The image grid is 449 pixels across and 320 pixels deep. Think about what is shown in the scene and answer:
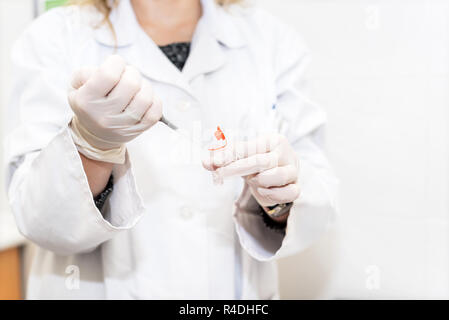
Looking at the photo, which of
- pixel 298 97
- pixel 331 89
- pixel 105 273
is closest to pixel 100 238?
pixel 105 273

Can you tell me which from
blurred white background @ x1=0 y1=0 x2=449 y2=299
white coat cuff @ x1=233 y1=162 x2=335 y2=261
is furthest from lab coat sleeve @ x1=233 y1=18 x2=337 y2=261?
blurred white background @ x1=0 y1=0 x2=449 y2=299

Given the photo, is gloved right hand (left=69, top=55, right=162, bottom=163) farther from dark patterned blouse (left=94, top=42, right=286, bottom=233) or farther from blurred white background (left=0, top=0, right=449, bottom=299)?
blurred white background (left=0, top=0, right=449, bottom=299)

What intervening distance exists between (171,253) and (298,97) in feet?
1.09

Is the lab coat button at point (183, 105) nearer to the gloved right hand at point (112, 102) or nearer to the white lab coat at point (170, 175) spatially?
the white lab coat at point (170, 175)

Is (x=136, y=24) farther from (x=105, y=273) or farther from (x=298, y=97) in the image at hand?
(x=105, y=273)

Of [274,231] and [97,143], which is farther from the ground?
[97,143]

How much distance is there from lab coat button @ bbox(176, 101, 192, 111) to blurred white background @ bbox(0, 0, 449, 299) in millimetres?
349

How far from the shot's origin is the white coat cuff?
2.09 ft

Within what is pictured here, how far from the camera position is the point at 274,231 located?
708 mm

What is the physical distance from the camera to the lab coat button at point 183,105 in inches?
25.9

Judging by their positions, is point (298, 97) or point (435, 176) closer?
point (298, 97)

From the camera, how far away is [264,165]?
20.9 inches

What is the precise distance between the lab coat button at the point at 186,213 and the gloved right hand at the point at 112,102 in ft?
0.63
